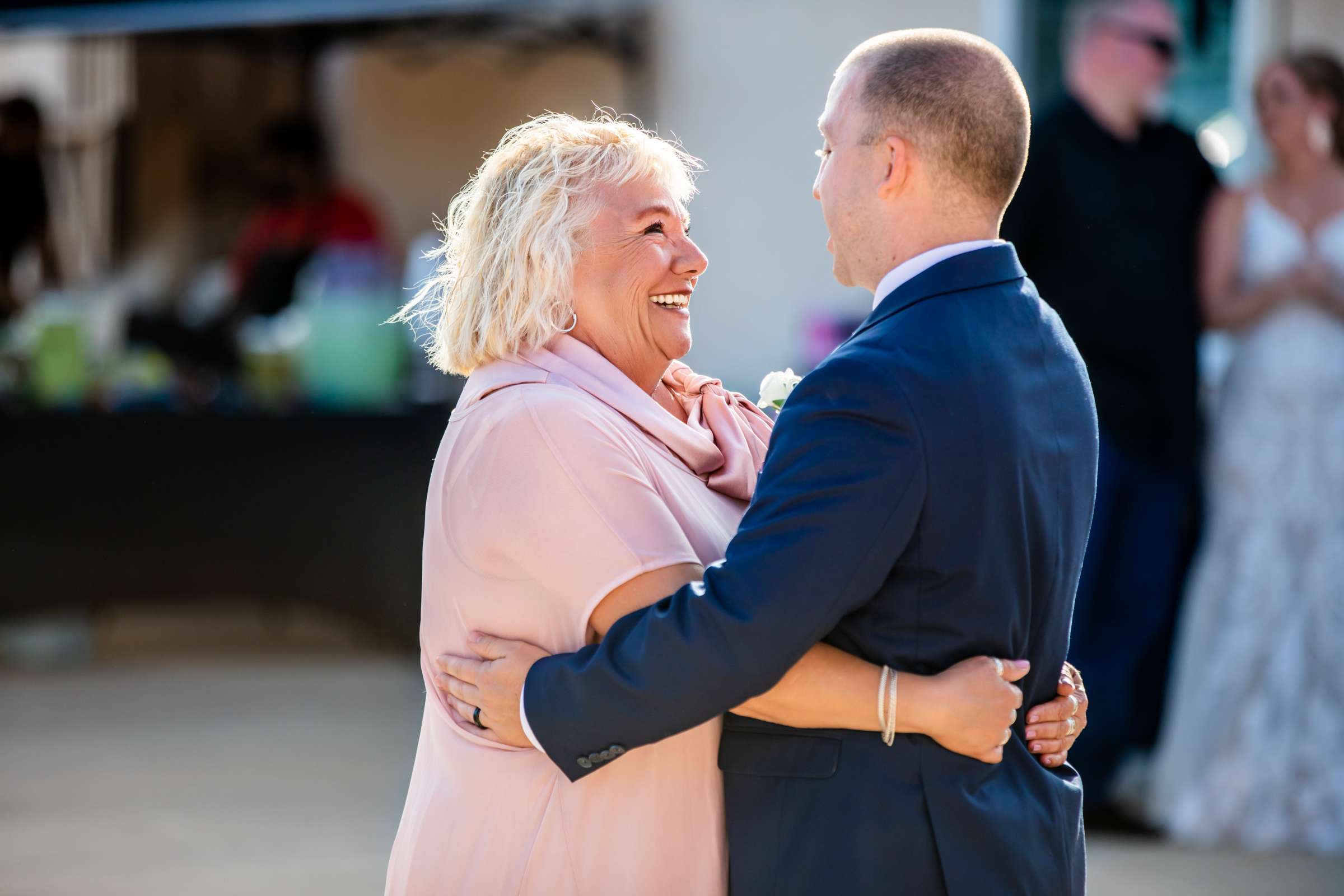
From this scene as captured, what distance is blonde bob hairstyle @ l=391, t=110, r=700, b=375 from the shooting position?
2066 mm

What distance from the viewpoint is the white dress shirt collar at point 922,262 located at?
6.05ft

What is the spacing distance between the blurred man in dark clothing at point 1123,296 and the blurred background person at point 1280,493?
0.46 feet

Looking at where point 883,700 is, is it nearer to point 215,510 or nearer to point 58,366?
point 215,510

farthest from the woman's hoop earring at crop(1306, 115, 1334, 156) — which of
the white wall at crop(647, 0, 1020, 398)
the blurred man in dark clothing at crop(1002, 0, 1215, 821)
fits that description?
the white wall at crop(647, 0, 1020, 398)

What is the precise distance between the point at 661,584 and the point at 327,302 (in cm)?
470

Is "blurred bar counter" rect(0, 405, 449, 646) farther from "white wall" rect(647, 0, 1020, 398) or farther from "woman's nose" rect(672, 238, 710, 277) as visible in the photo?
"woman's nose" rect(672, 238, 710, 277)

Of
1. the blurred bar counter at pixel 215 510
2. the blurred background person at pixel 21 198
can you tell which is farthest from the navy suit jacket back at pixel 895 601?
the blurred background person at pixel 21 198

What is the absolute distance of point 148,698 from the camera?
637cm

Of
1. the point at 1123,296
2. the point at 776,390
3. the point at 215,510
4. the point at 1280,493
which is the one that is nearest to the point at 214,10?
the point at 215,510

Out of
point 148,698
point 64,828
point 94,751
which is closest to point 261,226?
point 148,698

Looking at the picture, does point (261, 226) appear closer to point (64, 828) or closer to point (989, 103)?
point (64, 828)

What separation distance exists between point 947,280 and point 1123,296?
2.81m

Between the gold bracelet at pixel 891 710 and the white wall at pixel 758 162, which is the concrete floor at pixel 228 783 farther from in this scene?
the gold bracelet at pixel 891 710

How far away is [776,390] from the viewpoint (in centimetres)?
235
